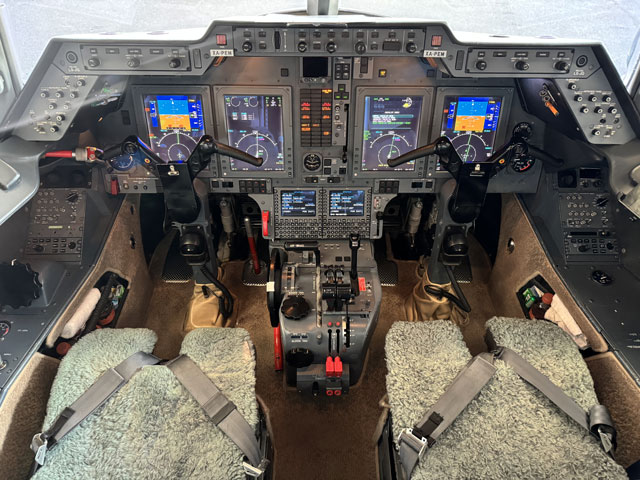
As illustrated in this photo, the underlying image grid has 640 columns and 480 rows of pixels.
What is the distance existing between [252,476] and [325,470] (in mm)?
734

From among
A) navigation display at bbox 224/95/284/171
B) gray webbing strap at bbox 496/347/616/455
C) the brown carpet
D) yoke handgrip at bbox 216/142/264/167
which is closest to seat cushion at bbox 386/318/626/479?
gray webbing strap at bbox 496/347/616/455

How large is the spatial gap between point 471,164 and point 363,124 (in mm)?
679

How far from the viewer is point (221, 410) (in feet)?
6.14

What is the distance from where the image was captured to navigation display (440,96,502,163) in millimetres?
2738

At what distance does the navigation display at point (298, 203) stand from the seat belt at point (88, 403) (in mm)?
1364

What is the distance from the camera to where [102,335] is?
2.27 m

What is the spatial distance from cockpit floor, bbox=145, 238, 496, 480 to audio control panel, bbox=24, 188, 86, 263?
33.0 inches

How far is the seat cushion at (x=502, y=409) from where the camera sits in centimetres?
174

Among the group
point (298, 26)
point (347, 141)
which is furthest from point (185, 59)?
point (347, 141)

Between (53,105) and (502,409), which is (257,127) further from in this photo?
(502,409)

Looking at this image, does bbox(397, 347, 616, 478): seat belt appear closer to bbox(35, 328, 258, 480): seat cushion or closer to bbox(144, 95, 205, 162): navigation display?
bbox(35, 328, 258, 480): seat cushion

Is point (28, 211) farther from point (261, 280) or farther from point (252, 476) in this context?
point (252, 476)

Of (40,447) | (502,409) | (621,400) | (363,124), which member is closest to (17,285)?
(40,447)

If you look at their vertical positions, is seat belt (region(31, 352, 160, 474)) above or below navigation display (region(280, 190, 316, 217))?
below
